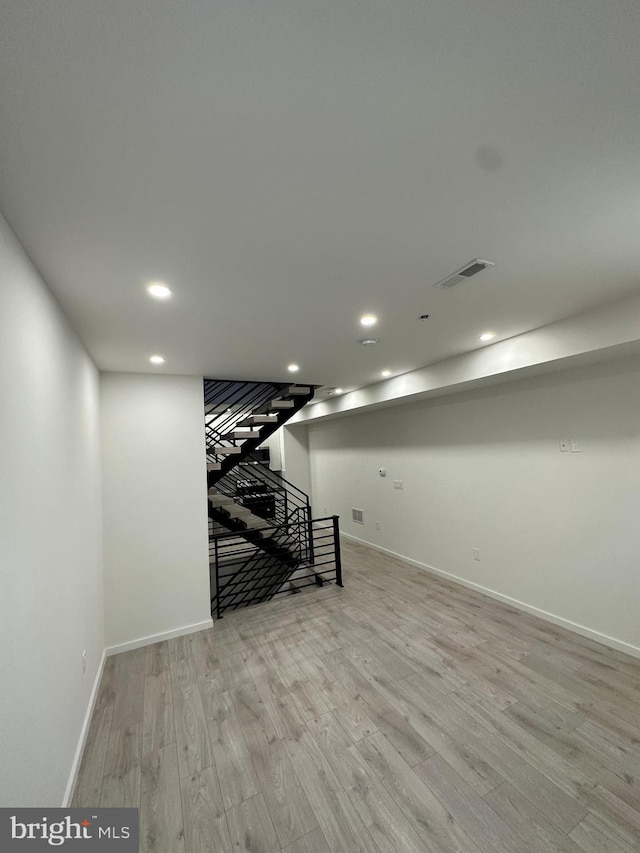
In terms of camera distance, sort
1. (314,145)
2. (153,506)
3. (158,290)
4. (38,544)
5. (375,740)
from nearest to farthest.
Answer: (314,145) → (38,544) → (158,290) → (375,740) → (153,506)

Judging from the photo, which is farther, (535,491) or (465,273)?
(535,491)

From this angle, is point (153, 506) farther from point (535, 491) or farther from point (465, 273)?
point (535, 491)

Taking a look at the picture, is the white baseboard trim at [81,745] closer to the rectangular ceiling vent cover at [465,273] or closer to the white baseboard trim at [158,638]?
the white baseboard trim at [158,638]

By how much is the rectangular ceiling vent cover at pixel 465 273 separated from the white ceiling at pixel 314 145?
6 cm

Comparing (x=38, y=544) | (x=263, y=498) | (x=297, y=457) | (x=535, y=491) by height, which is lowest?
(x=263, y=498)

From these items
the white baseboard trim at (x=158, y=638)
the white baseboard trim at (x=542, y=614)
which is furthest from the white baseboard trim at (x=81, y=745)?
the white baseboard trim at (x=542, y=614)

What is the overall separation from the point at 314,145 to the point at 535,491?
12.0 feet

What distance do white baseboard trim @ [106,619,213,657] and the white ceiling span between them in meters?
3.10

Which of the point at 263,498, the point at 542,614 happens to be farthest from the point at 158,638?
the point at 542,614

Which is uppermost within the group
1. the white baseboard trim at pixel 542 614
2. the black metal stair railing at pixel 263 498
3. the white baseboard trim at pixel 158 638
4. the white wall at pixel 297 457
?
the white wall at pixel 297 457

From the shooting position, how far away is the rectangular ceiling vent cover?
184cm

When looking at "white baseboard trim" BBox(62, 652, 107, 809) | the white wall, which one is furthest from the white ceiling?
the white wall

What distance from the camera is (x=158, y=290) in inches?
75.6

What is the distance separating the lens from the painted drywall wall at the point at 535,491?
9.54ft
